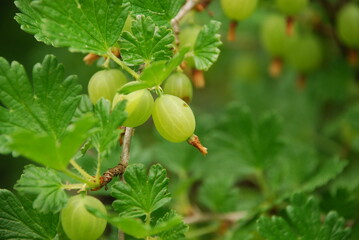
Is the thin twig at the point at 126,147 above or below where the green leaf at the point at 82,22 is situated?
below

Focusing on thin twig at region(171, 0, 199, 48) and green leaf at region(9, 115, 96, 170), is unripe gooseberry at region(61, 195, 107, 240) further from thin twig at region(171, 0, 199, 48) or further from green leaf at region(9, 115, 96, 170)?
thin twig at region(171, 0, 199, 48)

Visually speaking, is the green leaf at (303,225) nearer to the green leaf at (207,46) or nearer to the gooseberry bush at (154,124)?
the gooseberry bush at (154,124)

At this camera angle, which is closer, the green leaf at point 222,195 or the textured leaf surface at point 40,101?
the textured leaf surface at point 40,101

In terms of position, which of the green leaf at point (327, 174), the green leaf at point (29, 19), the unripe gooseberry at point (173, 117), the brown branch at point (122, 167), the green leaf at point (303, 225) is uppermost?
the green leaf at point (29, 19)

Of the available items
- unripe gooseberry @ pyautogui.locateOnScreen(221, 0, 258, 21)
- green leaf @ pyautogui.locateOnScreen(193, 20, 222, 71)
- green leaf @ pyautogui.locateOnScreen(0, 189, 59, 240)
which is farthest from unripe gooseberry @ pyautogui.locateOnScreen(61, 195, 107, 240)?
unripe gooseberry @ pyautogui.locateOnScreen(221, 0, 258, 21)

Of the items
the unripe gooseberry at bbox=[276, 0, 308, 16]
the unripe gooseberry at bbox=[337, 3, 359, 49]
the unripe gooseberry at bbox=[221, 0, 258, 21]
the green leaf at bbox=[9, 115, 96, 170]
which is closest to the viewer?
the green leaf at bbox=[9, 115, 96, 170]

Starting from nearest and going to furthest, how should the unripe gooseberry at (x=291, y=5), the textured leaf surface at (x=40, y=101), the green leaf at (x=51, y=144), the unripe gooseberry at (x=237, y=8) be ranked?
the green leaf at (x=51, y=144)
the textured leaf surface at (x=40, y=101)
the unripe gooseberry at (x=237, y=8)
the unripe gooseberry at (x=291, y=5)

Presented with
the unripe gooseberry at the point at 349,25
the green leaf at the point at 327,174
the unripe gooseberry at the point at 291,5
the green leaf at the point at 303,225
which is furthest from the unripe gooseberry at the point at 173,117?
the unripe gooseberry at the point at 349,25
